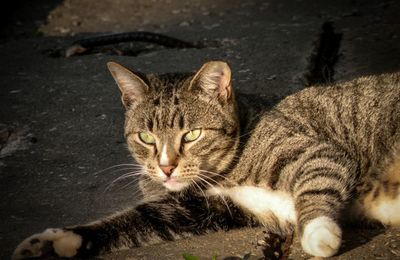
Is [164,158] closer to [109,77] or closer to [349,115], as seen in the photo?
[349,115]

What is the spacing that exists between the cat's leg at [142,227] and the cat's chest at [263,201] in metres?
0.04

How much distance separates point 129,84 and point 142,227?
33.0 inches

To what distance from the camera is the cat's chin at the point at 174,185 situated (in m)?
2.95

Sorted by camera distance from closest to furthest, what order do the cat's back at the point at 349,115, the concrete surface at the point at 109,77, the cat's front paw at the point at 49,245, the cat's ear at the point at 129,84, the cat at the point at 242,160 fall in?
the cat's front paw at the point at 49,245 < the cat at the point at 242,160 < the concrete surface at the point at 109,77 < the cat's back at the point at 349,115 < the cat's ear at the point at 129,84

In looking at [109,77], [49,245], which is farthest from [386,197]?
[109,77]

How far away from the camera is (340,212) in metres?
2.74

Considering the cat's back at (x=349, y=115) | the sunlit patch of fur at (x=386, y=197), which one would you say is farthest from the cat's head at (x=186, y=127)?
the sunlit patch of fur at (x=386, y=197)

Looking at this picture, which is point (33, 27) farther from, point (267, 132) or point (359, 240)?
point (359, 240)

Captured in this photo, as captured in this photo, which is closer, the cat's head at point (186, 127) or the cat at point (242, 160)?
the cat at point (242, 160)

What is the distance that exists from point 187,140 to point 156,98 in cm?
32

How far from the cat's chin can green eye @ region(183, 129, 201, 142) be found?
231 mm

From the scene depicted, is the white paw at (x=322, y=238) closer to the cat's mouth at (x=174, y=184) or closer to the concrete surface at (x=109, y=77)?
the concrete surface at (x=109, y=77)

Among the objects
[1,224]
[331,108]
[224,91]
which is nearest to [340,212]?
[331,108]

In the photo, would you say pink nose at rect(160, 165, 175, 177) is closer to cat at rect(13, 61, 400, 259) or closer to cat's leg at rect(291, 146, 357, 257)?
cat at rect(13, 61, 400, 259)
